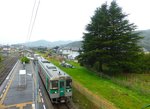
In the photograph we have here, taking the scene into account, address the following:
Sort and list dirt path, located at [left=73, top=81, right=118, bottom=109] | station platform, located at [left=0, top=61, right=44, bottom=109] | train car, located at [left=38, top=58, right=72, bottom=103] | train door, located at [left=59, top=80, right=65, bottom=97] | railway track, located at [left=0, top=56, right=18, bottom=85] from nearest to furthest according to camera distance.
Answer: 1. dirt path, located at [left=73, top=81, right=118, bottom=109]
2. train car, located at [left=38, top=58, right=72, bottom=103]
3. train door, located at [left=59, top=80, right=65, bottom=97]
4. station platform, located at [left=0, top=61, right=44, bottom=109]
5. railway track, located at [left=0, top=56, right=18, bottom=85]

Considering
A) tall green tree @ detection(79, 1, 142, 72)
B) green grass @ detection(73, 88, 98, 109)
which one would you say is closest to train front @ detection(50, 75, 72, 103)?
green grass @ detection(73, 88, 98, 109)

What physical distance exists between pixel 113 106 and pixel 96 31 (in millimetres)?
19856

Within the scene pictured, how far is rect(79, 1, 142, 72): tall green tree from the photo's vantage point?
1188 inches

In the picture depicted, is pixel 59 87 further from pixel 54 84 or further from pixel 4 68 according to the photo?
pixel 4 68

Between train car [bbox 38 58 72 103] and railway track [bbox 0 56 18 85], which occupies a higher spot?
train car [bbox 38 58 72 103]

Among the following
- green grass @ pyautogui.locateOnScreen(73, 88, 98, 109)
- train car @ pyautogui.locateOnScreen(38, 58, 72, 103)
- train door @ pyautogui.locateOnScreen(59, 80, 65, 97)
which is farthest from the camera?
train door @ pyautogui.locateOnScreen(59, 80, 65, 97)

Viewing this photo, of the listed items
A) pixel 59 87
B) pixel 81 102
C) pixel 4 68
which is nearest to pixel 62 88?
pixel 59 87

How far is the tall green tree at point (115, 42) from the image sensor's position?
30.2 metres

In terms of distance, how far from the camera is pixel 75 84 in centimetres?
2569

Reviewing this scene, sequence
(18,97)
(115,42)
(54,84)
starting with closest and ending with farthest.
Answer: (54,84), (18,97), (115,42)

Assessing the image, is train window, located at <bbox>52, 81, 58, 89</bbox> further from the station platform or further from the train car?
the station platform

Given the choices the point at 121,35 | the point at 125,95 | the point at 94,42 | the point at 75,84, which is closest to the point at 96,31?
the point at 94,42

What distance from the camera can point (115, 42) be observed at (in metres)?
29.5

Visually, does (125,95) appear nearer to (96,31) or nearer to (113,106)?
(113,106)
